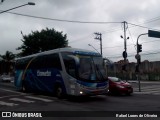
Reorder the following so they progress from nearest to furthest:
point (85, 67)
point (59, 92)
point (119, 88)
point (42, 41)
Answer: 1. point (85, 67)
2. point (59, 92)
3. point (119, 88)
4. point (42, 41)

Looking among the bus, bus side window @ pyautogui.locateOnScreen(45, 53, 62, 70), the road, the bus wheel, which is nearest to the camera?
the road

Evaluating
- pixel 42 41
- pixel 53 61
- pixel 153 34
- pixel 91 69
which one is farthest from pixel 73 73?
pixel 42 41

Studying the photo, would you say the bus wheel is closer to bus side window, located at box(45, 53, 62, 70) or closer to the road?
the road

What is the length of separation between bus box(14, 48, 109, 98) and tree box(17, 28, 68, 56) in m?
39.9

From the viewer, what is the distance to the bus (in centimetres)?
1828

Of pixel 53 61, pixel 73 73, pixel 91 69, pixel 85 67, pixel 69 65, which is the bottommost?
pixel 73 73

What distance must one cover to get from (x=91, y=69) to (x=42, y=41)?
4541cm

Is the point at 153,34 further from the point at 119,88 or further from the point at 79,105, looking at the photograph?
the point at 79,105

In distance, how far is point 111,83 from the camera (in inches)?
941

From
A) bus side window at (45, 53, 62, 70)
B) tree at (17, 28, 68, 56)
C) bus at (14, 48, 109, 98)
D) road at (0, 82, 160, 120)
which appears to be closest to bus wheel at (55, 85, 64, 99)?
bus at (14, 48, 109, 98)

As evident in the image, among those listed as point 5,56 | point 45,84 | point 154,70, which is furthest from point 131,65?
point 45,84

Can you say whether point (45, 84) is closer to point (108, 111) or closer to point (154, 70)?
point (108, 111)

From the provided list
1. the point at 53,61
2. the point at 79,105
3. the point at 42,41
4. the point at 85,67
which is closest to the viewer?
the point at 79,105

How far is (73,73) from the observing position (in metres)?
18.5
